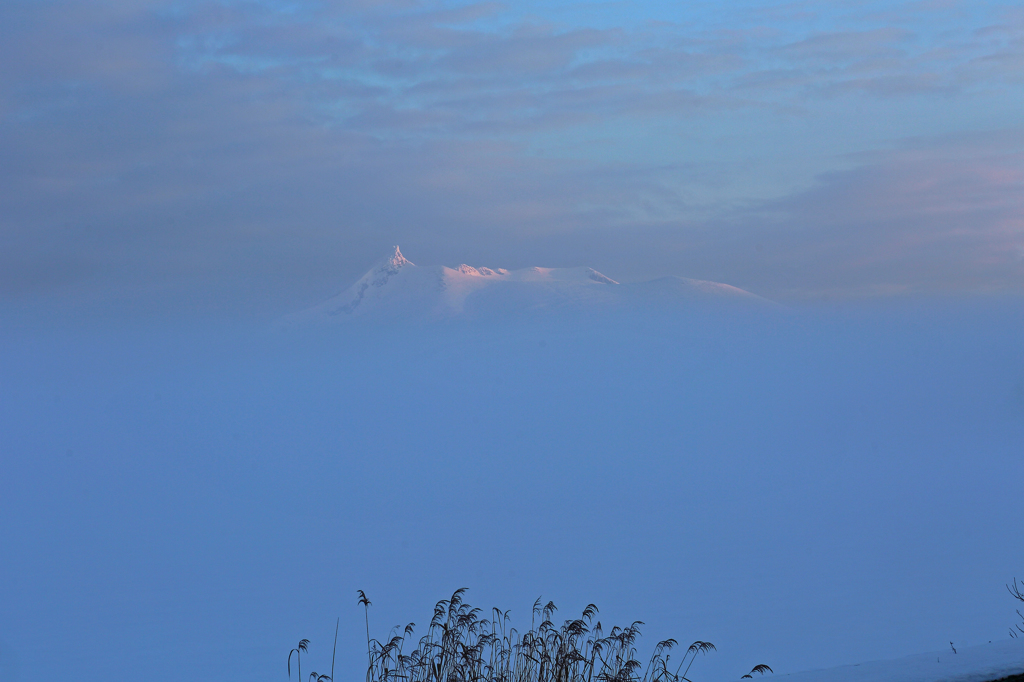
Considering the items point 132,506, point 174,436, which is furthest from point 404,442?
point 132,506

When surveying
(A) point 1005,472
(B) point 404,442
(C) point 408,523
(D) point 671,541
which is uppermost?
(B) point 404,442

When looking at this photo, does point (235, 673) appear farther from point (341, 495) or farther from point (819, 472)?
point (819, 472)

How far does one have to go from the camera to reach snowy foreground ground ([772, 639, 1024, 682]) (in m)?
4.37

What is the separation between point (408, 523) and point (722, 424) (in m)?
58.6

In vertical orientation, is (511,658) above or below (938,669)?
above

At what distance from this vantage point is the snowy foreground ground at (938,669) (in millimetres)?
4367

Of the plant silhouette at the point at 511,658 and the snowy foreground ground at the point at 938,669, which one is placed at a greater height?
the plant silhouette at the point at 511,658

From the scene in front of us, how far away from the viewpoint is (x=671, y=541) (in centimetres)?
2714

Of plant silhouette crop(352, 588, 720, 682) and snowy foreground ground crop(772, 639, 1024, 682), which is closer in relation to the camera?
snowy foreground ground crop(772, 639, 1024, 682)

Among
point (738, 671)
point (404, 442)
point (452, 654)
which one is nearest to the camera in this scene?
point (452, 654)

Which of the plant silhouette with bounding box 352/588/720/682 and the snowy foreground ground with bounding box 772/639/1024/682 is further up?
the plant silhouette with bounding box 352/588/720/682

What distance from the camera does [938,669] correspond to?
450 centimetres

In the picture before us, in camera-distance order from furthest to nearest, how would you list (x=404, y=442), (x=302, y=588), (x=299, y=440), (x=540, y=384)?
(x=540, y=384), (x=299, y=440), (x=404, y=442), (x=302, y=588)

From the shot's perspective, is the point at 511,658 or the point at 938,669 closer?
the point at 938,669
